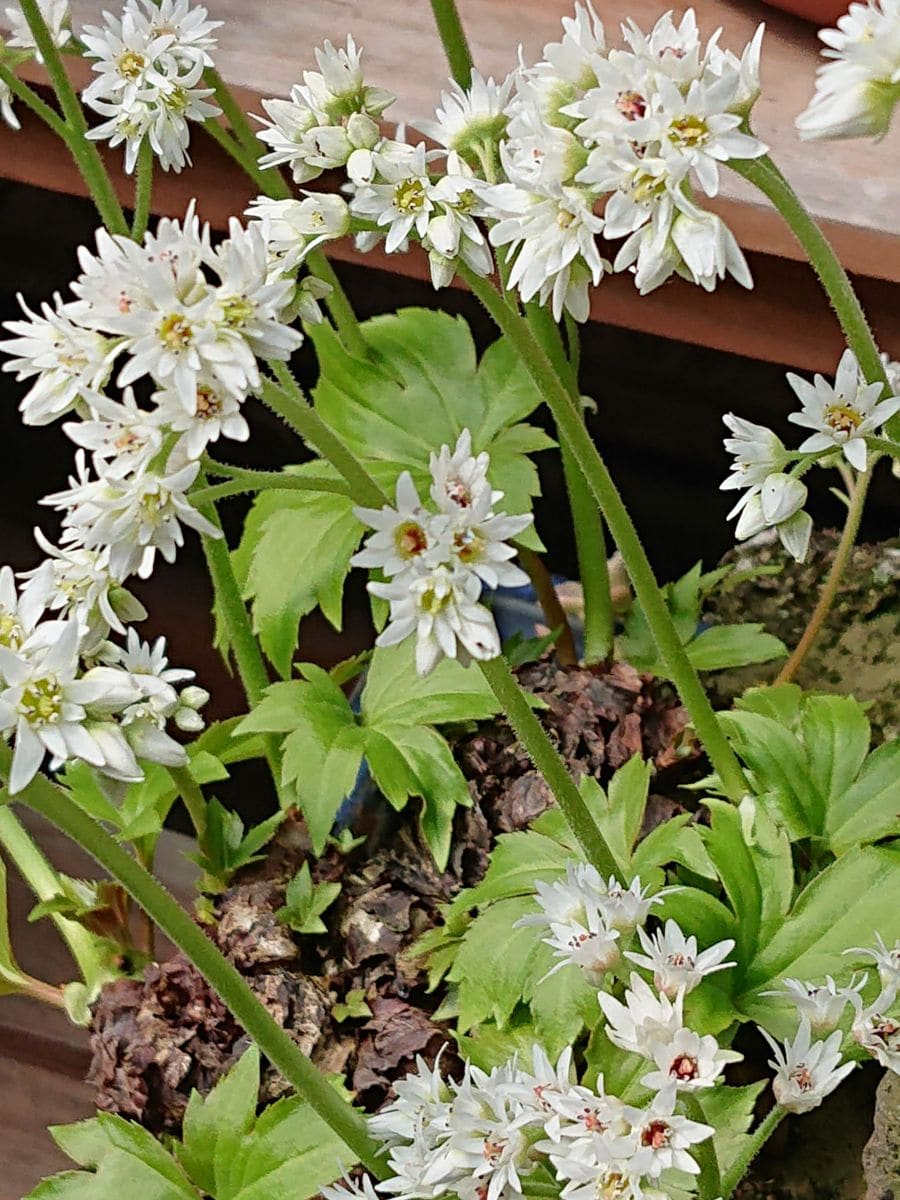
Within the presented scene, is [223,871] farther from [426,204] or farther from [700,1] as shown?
[700,1]

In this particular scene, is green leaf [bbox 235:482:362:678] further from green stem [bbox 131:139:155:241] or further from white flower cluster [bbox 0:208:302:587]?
white flower cluster [bbox 0:208:302:587]

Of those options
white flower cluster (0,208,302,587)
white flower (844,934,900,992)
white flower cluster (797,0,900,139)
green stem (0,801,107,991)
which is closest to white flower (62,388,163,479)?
white flower cluster (0,208,302,587)

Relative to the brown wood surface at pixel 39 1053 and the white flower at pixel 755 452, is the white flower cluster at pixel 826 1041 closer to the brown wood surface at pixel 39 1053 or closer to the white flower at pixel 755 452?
the white flower at pixel 755 452

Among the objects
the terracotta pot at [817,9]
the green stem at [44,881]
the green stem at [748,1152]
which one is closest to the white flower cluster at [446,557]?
the green stem at [748,1152]

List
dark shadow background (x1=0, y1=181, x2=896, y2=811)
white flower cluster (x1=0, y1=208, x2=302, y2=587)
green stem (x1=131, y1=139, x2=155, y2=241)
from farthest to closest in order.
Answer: dark shadow background (x1=0, y1=181, x2=896, y2=811) → green stem (x1=131, y1=139, x2=155, y2=241) → white flower cluster (x1=0, y1=208, x2=302, y2=587)

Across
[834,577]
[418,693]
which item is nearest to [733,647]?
[834,577]

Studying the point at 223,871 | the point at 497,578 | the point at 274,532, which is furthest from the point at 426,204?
the point at 223,871
